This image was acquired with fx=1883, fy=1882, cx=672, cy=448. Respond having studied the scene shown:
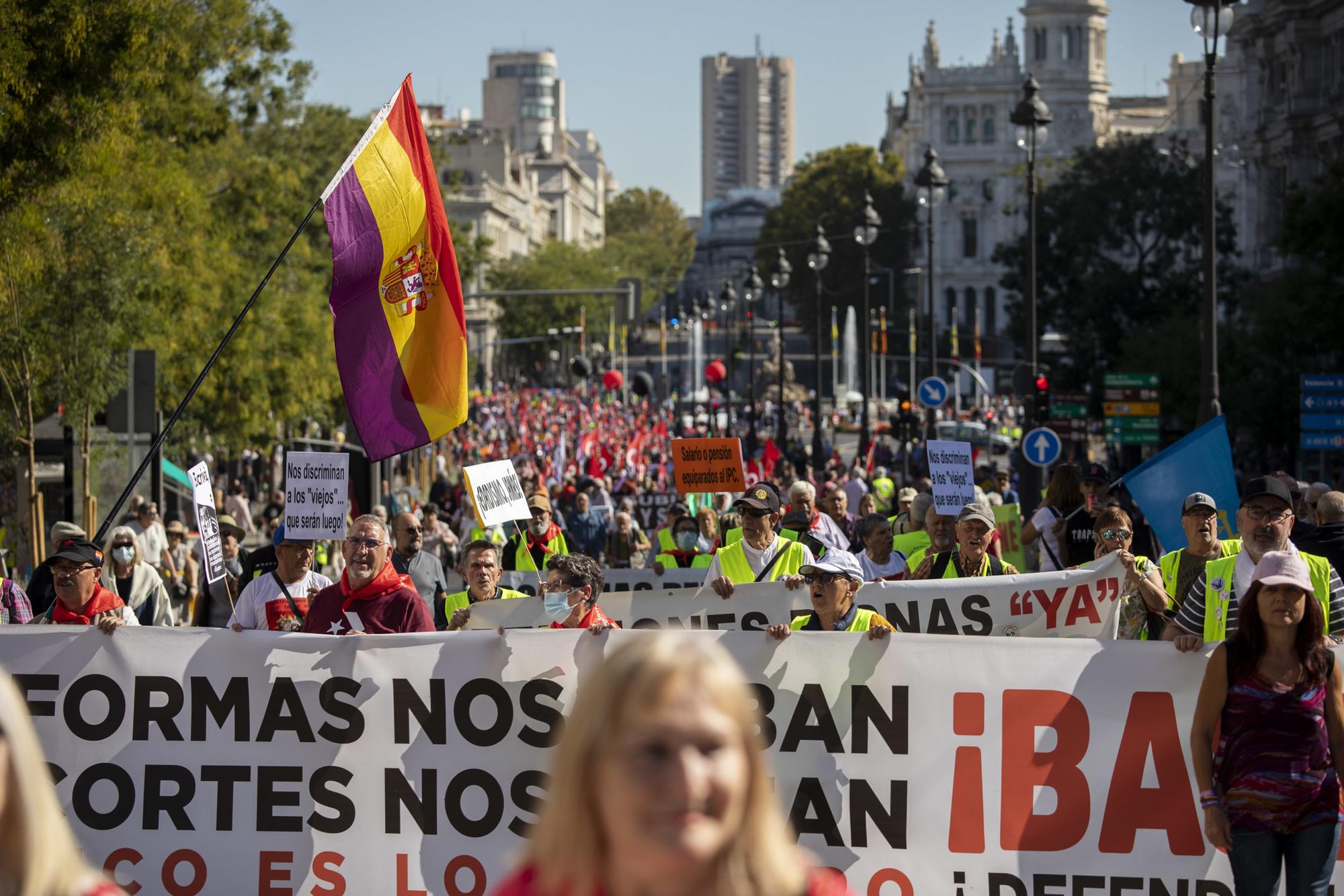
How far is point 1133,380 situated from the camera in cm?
3034

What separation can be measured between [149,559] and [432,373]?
8354 millimetres

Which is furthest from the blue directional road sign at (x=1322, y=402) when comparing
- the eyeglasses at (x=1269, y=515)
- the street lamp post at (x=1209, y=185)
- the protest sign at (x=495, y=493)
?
the eyeglasses at (x=1269, y=515)

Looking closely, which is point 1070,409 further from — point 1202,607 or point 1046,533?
point 1202,607

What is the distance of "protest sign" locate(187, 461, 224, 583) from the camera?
387 inches

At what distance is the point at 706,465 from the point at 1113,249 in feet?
167

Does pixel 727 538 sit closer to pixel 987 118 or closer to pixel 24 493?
pixel 24 493

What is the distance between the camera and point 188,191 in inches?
924

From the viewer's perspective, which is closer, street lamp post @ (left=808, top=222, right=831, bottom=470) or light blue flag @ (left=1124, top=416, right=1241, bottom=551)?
light blue flag @ (left=1124, top=416, right=1241, bottom=551)

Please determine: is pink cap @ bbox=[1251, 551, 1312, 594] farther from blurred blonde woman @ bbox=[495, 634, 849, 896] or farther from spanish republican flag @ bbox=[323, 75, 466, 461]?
spanish republican flag @ bbox=[323, 75, 466, 461]

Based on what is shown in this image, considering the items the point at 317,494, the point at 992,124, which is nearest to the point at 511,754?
the point at 317,494

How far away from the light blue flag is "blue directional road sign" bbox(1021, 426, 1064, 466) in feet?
42.8

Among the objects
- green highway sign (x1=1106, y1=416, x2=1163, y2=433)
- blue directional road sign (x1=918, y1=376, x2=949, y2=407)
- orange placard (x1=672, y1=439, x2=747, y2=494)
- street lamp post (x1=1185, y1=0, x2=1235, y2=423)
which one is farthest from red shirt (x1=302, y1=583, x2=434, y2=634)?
green highway sign (x1=1106, y1=416, x2=1163, y2=433)

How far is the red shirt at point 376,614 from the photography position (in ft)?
24.0

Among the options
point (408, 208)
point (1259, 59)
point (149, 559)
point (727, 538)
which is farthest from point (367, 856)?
point (1259, 59)
